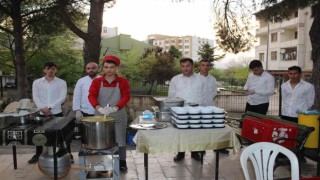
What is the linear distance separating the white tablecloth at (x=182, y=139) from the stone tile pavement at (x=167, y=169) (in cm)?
122

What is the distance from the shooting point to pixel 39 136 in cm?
338

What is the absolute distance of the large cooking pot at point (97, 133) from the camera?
304 centimetres

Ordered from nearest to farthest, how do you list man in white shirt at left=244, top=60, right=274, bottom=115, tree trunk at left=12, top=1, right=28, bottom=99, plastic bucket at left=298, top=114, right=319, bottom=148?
plastic bucket at left=298, top=114, right=319, bottom=148 → man in white shirt at left=244, top=60, right=274, bottom=115 → tree trunk at left=12, top=1, right=28, bottom=99

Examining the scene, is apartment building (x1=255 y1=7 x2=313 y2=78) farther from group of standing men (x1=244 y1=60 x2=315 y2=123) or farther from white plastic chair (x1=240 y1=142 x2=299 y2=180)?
white plastic chair (x1=240 y1=142 x2=299 y2=180)

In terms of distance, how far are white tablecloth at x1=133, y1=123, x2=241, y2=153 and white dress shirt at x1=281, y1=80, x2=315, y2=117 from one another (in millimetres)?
1942

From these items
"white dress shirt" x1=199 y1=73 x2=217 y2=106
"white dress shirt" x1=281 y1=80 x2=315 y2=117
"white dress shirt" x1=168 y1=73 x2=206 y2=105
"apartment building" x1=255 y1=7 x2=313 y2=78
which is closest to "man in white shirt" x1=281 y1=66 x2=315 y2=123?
"white dress shirt" x1=281 y1=80 x2=315 y2=117

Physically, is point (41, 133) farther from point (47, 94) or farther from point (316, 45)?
point (316, 45)

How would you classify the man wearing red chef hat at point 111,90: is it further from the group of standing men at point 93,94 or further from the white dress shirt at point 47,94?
the white dress shirt at point 47,94

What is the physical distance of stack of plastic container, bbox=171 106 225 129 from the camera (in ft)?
10.7

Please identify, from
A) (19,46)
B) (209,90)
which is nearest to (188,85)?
(209,90)

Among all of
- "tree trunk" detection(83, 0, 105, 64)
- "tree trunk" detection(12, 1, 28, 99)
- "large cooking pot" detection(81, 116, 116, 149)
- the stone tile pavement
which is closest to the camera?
"large cooking pot" detection(81, 116, 116, 149)

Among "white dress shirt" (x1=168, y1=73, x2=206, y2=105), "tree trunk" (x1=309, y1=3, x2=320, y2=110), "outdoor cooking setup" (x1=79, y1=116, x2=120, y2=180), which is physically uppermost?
"tree trunk" (x1=309, y1=3, x2=320, y2=110)

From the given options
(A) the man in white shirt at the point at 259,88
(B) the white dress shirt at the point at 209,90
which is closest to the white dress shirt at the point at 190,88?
(B) the white dress shirt at the point at 209,90

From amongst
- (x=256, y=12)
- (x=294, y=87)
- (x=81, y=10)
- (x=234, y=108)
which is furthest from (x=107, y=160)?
(x=234, y=108)
